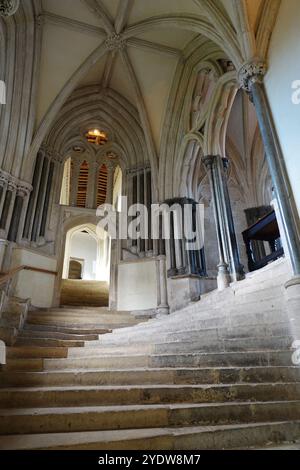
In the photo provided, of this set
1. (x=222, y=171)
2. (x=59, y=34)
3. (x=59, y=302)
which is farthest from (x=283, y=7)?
(x=59, y=302)

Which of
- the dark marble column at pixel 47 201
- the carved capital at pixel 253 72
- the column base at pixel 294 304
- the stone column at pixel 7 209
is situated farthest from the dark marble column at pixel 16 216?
the column base at pixel 294 304

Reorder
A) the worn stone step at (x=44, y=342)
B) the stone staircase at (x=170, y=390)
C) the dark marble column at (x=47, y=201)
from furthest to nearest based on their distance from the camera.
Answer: the dark marble column at (x=47, y=201)
the worn stone step at (x=44, y=342)
the stone staircase at (x=170, y=390)

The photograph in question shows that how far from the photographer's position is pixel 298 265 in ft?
10.3

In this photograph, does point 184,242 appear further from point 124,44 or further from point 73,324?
point 124,44

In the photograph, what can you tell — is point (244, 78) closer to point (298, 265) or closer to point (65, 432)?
point (298, 265)

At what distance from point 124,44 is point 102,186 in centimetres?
470

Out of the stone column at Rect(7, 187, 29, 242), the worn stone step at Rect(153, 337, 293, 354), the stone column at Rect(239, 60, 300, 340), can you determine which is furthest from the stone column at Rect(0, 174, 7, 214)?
the stone column at Rect(239, 60, 300, 340)

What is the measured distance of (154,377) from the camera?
249 centimetres

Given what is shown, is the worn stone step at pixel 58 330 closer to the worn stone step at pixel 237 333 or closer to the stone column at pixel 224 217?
the worn stone step at pixel 237 333

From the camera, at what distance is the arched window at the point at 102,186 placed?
1055 cm

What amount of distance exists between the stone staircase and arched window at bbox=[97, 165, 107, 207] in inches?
289

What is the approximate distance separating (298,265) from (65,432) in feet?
8.88

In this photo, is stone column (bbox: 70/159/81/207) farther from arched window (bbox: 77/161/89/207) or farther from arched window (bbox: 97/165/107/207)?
arched window (bbox: 97/165/107/207)

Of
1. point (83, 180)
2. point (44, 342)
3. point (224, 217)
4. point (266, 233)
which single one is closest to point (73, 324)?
point (44, 342)
